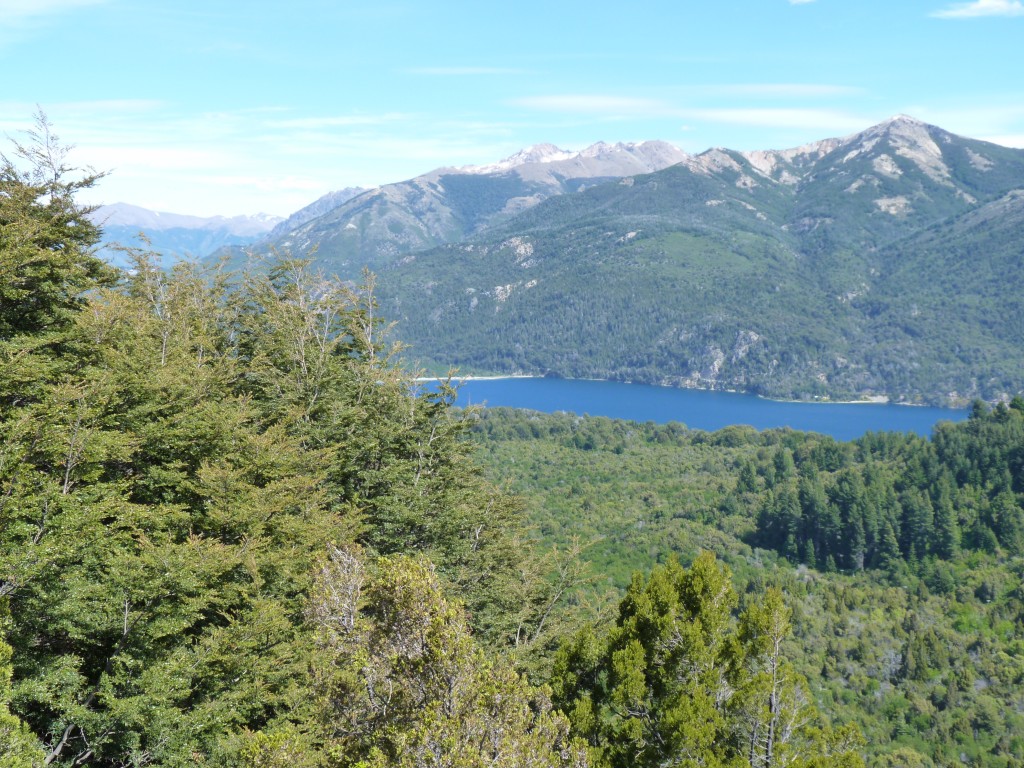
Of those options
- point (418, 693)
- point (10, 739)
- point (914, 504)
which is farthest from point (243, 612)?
point (914, 504)

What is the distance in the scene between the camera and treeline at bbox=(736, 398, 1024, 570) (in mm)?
107188

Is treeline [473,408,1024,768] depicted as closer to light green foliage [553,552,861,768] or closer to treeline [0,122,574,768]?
light green foliage [553,552,861,768]

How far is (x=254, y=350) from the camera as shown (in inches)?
1489

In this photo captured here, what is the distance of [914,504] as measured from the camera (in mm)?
110375

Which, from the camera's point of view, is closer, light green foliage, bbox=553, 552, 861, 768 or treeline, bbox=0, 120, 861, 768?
treeline, bbox=0, 120, 861, 768

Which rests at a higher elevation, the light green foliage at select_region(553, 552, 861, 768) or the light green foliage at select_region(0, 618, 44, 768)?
the light green foliage at select_region(0, 618, 44, 768)

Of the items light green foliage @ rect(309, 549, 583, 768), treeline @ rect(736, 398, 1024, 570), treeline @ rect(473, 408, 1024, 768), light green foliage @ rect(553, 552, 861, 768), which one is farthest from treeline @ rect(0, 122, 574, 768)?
treeline @ rect(736, 398, 1024, 570)

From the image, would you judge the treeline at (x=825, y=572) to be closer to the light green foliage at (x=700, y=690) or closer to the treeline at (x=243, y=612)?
the light green foliage at (x=700, y=690)

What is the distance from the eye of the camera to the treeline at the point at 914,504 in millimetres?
107188

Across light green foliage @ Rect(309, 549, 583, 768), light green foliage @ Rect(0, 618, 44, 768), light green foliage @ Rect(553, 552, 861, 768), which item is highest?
light green foliage @ Rect(309, 549, 583, 768)

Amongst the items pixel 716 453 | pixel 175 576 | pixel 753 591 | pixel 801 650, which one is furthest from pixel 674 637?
pixel 716 453

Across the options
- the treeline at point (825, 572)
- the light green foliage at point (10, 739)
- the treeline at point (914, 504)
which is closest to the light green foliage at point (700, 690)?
the treeline at point (825, 572)

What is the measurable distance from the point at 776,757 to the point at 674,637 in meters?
3.44

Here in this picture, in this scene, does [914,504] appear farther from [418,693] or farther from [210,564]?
[418,693]
